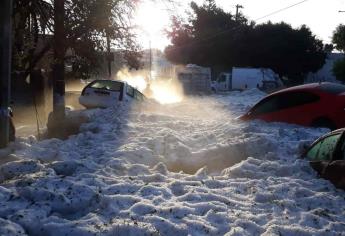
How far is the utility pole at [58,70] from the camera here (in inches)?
551

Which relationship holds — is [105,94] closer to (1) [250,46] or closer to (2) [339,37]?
(1) [250,46]

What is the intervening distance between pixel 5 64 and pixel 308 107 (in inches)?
264

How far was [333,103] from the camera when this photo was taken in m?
12.1

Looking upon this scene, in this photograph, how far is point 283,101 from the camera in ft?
43.6

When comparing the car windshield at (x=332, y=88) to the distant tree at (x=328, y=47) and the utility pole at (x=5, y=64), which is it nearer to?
the utility pole at (x=5, y=64)

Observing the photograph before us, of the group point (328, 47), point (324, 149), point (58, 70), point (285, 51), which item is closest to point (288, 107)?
point (324, 149)

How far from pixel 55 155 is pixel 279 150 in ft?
13.2

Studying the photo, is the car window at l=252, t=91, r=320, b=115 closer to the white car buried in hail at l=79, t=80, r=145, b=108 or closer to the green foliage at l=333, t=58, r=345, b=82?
the white car buried in hail at l=79, t=80, r=145, b=108

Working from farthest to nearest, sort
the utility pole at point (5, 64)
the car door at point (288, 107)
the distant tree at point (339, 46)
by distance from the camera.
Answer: the distant tree at point (339, 46) → the car door at point (288, 107) → the utility pole at point (5, 64)

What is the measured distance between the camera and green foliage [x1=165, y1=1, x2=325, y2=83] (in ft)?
208

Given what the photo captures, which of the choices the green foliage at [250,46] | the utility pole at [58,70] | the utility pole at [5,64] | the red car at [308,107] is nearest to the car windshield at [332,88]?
the red car at [308,107]

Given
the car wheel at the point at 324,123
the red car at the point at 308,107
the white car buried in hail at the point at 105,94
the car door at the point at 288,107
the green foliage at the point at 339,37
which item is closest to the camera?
the red car at the point at 308,107

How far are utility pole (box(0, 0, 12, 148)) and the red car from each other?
6169mm

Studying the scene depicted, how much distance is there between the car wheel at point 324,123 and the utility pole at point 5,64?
6.74 metres
